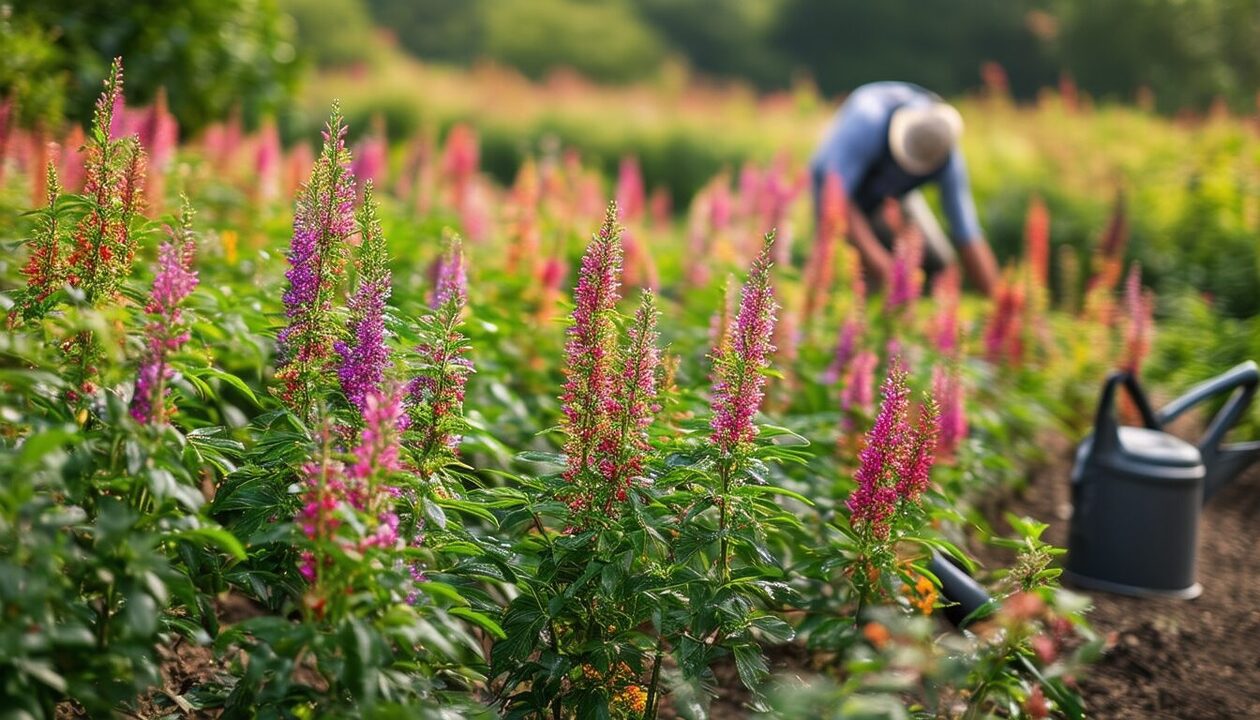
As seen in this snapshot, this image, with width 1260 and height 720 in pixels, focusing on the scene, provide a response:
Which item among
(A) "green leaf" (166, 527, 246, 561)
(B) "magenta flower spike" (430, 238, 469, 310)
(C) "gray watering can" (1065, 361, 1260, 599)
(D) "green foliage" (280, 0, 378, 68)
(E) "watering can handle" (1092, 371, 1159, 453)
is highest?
(D) "green foliage" (280, 0, 378, 68)

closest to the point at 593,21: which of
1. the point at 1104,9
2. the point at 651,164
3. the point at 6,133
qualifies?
the point at 1104,9

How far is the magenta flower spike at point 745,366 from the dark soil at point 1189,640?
1569mm

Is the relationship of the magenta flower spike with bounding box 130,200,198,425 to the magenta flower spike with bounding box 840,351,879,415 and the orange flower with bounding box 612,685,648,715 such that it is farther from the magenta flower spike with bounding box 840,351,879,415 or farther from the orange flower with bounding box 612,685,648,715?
the magenta flower spike with bounding box 840,351,879,415

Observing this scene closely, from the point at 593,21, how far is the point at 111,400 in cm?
2807

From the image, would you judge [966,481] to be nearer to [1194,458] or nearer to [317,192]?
[1194,458]

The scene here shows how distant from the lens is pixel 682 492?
2.35 meters

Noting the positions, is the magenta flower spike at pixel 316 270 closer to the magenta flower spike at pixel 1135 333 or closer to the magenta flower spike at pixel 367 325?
the magenta flower spike at pixel 367 325

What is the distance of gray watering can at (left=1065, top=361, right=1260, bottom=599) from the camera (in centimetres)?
398

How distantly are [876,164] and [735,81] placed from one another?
23589 millimetres

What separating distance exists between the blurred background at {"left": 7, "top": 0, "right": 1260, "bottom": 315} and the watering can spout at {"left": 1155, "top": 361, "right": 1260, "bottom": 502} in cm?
274

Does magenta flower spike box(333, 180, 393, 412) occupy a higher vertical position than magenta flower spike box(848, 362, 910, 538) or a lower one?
higher

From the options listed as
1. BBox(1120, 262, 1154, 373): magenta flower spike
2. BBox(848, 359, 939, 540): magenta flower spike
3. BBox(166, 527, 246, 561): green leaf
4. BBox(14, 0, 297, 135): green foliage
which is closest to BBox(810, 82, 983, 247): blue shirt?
BBox(1120, 262, 1154, 373): magenta flower spike

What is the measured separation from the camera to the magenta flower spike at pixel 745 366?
2240mm

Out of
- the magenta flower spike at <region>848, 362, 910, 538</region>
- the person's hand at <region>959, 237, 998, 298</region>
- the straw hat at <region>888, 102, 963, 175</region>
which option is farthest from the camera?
the person's hand at <region>959, 237, 998, 298</region>
